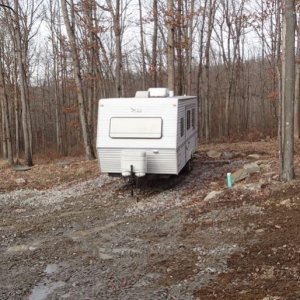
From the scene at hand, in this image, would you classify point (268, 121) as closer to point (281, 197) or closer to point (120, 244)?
point (281, 197)

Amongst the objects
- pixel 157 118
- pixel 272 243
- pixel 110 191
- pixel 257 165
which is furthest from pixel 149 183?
pixel 272 243

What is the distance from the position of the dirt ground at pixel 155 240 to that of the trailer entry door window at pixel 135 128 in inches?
63.3

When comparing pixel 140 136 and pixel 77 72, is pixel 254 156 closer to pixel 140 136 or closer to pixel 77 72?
pixel 140 136

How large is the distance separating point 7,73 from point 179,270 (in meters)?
29.1

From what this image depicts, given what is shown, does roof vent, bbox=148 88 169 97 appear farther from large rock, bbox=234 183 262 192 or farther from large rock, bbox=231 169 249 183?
large rock, bbox=234 183 262 192

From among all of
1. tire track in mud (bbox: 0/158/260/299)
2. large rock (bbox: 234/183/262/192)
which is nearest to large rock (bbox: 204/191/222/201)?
tire track in mud (bbox: 0/158/260/299)

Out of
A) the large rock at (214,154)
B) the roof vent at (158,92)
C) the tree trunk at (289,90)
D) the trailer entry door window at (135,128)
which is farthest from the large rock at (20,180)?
the tree trunk at (289,90)

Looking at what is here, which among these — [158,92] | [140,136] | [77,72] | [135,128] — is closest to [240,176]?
[140,136]

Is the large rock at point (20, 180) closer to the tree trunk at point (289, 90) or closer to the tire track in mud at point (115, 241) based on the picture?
the tire track in mud at point (115, 241)

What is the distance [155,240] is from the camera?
25.5 ft

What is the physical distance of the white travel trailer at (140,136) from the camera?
11.1 meters


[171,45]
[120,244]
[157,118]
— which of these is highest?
[171,45]

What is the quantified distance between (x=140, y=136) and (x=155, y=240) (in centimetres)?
405

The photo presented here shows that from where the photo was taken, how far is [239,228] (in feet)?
26.0
